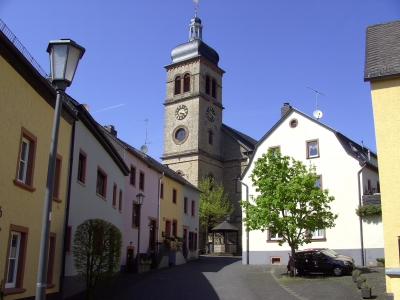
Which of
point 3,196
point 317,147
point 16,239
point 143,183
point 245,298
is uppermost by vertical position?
point 317,147

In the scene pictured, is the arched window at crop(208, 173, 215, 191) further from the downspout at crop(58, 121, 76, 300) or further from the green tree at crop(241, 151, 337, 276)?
the downspout at crop(58, 121, 76, 300)

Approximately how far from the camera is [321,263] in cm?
2284

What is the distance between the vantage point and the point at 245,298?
16.5 m

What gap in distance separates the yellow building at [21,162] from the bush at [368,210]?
19036mm

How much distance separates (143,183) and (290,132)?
34.7 feet

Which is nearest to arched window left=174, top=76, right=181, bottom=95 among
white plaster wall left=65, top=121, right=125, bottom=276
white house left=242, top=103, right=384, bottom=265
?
white house left=242, top=103, right=384, bottom=265

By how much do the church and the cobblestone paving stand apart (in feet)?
103

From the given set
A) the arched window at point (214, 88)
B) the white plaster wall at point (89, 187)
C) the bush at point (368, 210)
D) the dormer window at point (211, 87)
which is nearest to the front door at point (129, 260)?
the white plaster wall at point (89, 187)

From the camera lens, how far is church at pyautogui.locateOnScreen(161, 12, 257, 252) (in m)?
57.1

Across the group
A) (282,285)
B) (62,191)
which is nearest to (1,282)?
(62,191)

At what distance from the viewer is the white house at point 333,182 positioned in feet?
90.2

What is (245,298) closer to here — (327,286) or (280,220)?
(327,286)

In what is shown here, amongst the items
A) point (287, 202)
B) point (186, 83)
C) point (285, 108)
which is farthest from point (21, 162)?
point (186, 83)

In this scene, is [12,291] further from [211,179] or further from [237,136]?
[237,136]
